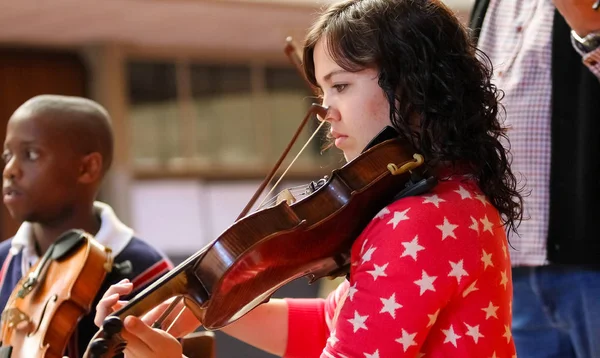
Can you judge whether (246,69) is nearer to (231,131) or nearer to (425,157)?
(231,131)

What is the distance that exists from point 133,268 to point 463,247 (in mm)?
799

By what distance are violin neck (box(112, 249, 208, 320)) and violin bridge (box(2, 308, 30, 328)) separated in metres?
0.51

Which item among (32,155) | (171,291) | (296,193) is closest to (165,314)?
(171,291)

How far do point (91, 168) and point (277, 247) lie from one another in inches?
31.7

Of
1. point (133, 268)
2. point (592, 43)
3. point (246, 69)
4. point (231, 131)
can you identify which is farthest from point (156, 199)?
point (592, 43)

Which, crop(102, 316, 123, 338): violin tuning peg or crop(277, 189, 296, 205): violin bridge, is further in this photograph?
crop(277, 189, 296, 205): violin bridge

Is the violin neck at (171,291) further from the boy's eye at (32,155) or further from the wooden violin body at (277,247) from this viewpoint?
the boy's eye at (32,155)

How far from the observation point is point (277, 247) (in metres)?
1.17

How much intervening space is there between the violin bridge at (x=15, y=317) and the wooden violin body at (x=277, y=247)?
20.1 inches

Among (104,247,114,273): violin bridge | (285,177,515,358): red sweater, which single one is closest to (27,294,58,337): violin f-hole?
(104,247,114,273): violin bridge

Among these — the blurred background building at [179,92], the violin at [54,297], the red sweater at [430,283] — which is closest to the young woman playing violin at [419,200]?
the red sweater at [430,283]

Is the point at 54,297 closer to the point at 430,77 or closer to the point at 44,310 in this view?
the point at 44,310

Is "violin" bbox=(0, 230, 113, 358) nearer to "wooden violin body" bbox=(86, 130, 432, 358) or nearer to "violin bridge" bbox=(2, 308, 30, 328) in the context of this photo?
"violin bridge" bbox=(2, 308, 30, 328)

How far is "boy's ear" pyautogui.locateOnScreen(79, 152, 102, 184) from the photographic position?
Answer: 1.84m
